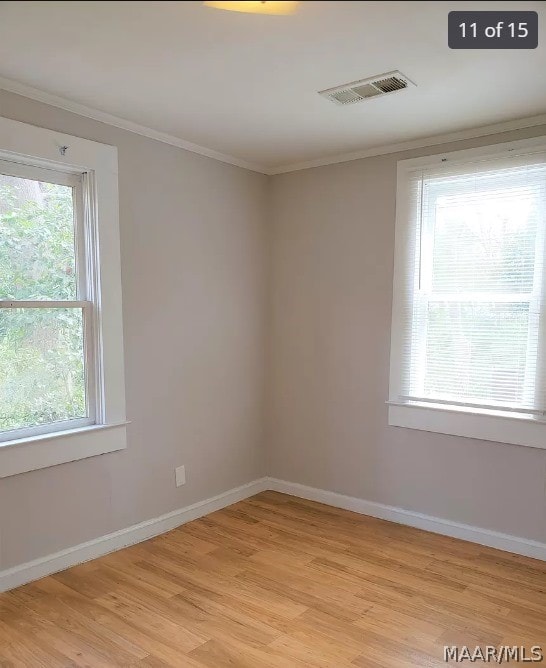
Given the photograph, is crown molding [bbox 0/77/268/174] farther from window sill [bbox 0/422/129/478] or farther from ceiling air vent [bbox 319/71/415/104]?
window sill [bbox 0/422/129/478]

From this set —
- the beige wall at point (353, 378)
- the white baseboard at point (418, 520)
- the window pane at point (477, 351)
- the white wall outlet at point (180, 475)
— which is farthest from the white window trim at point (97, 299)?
the window pane at point (477, 351)

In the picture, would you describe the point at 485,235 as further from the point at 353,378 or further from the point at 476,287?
the point at 353,378

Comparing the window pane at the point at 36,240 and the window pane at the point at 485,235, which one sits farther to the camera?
the window pane at the point at 485,235

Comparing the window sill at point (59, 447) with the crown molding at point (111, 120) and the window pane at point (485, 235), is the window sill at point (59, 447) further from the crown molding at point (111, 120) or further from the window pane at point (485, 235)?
the window pane at point (485, 235)

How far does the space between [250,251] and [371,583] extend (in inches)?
91.6

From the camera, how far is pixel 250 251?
383 cm

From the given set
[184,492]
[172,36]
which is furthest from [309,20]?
[184,492]

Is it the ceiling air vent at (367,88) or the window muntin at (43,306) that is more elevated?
the ceiling air vent at (367,88)

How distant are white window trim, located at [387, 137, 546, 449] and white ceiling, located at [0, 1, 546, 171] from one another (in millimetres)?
175

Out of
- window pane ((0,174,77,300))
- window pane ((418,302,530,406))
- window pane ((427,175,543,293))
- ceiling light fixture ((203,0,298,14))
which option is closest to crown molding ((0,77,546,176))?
window pane ((427,175,543,293))

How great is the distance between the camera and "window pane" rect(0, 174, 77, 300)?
257 centimetres

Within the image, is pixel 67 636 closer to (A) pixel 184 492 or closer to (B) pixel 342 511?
(A) pixel 184 492

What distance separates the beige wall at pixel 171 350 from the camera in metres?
2.72

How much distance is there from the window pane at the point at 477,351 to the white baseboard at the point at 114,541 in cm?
163
